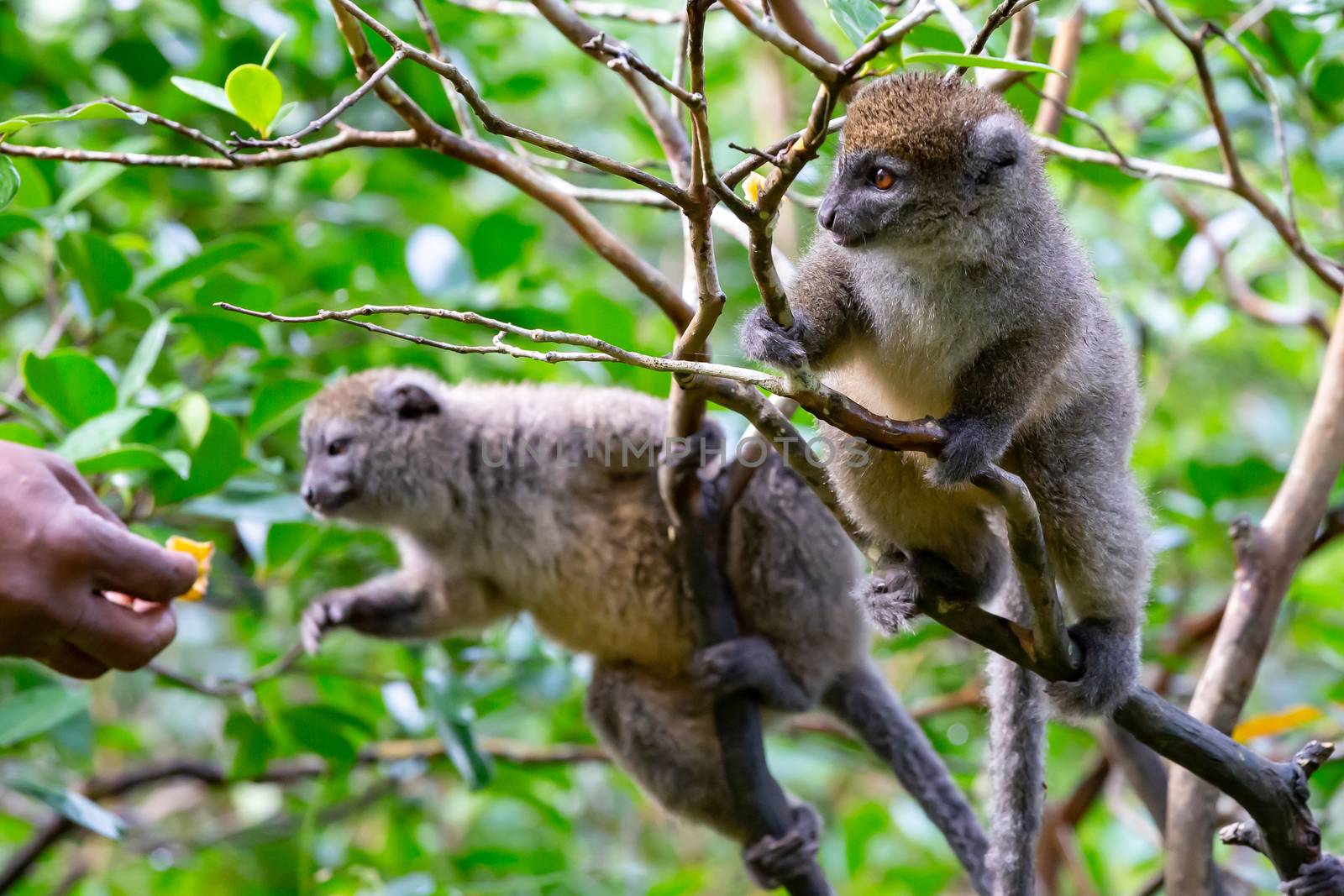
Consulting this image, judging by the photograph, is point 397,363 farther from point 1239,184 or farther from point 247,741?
point 1239,184

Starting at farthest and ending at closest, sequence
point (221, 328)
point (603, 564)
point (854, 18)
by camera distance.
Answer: point (603, 564) < point (221, 328) < point (854, 18)

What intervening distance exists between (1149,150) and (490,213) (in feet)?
8.97

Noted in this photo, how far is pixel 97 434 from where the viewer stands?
13.4 ft

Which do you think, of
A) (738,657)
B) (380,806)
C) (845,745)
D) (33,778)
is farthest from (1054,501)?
(380,806)

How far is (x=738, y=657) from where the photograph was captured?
16.7 feet

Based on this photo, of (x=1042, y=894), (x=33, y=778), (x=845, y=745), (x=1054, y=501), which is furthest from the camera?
(x=845, y=745)

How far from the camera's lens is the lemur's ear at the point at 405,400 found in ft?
19.0

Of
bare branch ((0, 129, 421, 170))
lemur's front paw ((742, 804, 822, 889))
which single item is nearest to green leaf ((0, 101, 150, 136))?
bare branch ((0, 129, 421, 170))

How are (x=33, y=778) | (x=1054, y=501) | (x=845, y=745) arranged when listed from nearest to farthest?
1. (x=1054, y=501)
2. (x=33, y=778)
3. (x=845, y=745)

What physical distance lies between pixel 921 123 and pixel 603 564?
269 centimetres

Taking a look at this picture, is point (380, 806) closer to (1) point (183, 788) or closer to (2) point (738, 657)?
(1) point (183, 788)

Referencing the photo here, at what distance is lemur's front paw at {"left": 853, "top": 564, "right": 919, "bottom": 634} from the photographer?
12.0 ft

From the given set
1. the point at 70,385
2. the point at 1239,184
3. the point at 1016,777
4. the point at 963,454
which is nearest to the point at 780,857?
the point at 1016,777

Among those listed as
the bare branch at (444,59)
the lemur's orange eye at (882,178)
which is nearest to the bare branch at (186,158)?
the bare branch at (444,59)
